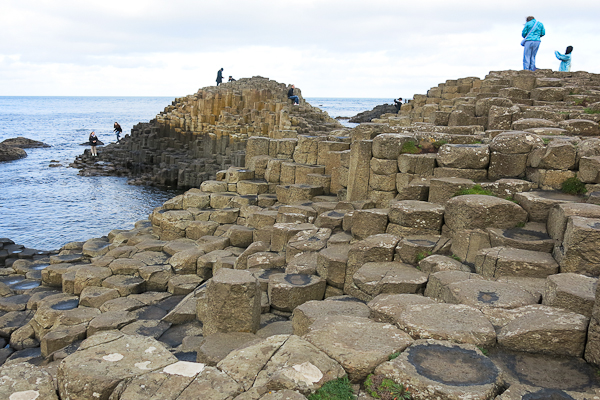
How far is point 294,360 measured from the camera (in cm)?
447

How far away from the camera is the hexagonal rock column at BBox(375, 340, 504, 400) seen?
12.8ft

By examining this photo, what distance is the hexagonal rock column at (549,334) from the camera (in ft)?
15.1

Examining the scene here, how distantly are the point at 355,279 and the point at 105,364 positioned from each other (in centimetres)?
423

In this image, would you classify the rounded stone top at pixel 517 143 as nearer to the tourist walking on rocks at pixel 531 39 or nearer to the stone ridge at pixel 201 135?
the tourist walking on rocks at pixel 531 39

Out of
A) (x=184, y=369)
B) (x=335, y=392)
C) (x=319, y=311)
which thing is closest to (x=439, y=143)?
(x=319, y=311)

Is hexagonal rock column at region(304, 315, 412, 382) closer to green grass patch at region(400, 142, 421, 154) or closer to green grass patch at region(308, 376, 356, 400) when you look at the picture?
green grass patch at region(308, 376, 356, 400)

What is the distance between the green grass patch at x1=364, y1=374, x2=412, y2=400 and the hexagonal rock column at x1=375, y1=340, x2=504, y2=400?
0.15 ft

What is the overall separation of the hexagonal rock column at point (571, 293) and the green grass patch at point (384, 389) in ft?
7.93

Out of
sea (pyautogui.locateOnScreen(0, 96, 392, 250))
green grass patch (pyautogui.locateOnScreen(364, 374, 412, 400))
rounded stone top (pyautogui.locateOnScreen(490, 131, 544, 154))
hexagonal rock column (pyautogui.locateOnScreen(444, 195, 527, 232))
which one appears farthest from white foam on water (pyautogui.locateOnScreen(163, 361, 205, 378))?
sea (pyautogui.locateOnScreen(0, 96, 392, 250))

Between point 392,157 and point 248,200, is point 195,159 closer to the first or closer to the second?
point 248,200

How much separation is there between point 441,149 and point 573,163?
99.8 inches

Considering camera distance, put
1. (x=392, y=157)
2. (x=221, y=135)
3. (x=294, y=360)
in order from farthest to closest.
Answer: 1. (x=221, y=135)
2. (x=392, y=157)
3. (x=294, y=360)

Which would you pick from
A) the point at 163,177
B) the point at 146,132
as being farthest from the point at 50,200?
the point at 146,132

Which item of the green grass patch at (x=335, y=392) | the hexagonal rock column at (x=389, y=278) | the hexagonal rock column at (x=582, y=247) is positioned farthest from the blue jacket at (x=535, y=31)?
the green grass patch at (x=335, y=392)
